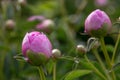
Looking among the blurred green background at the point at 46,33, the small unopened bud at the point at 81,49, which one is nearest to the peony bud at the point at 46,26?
the blurred green background at the point at 46,33

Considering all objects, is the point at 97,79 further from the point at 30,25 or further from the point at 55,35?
the point at 55,35

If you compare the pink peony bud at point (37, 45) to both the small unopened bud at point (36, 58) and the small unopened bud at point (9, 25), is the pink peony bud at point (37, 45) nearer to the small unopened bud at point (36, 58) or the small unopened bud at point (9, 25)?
the small unopened bud at point (36, 58)

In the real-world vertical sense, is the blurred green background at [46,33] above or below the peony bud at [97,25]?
below

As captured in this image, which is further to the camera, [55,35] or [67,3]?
[67,3]

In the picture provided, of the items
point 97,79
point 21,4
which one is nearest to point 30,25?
point 21,4

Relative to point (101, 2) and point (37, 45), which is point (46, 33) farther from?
point (101, 2)

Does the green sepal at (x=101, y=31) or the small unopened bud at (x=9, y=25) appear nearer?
the green sepal at (x=101, y=31)

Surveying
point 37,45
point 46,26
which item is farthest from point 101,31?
point 46,26
